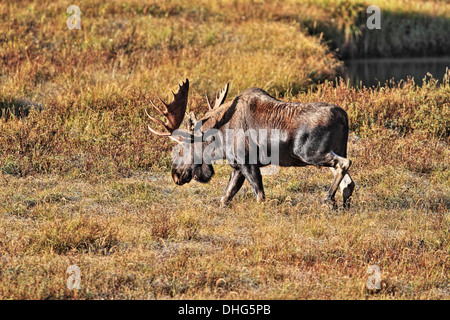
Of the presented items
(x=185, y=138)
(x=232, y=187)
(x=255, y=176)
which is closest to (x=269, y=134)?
(x=255, y=176)

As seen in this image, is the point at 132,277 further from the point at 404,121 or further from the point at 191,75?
the point at 191,75

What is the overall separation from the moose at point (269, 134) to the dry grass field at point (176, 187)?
1.24ft

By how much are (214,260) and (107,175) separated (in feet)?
13.1

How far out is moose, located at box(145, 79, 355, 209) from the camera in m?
8.33

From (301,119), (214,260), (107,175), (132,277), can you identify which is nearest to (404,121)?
(301,119)

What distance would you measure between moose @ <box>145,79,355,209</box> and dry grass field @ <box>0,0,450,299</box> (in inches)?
14.9
